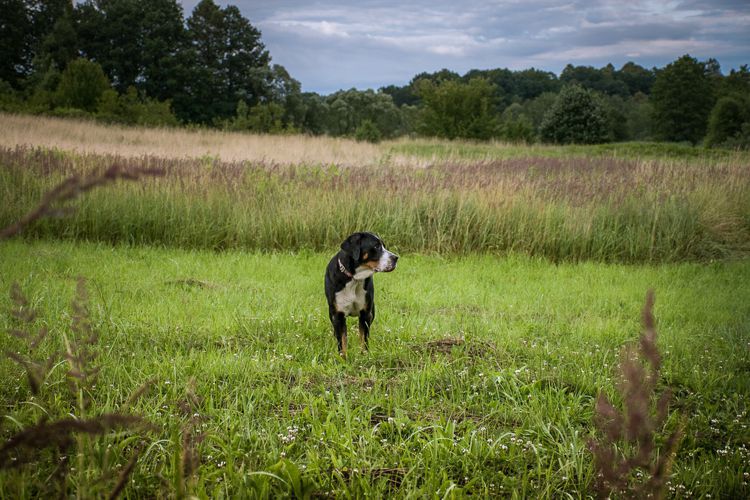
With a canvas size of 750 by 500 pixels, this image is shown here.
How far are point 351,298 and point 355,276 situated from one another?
196 millimetres

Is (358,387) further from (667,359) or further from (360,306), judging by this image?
(667,359)

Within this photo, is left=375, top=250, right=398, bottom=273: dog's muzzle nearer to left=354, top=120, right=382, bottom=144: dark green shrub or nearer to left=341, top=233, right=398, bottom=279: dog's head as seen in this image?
left=341, top=233, right=398, bottom=279: dog's head

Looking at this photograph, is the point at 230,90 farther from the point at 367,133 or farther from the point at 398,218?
the point at 398,218

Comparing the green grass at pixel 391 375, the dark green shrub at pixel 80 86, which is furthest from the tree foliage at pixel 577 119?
Result: the green grass at pixel 391 375

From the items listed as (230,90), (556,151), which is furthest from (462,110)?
(230,90)

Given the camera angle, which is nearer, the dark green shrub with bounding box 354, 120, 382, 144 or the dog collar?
the dog collar

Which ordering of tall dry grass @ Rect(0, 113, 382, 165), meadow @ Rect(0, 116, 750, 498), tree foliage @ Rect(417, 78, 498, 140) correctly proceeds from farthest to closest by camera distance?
tree foliage @ Rect(417, 78, 498, 140), tall dry grass @ Rect(0, 113, 382, 165), meadow @ Rect(0, 116, 750, 498)

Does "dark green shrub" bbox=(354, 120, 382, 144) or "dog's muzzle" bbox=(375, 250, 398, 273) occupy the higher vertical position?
"dark green shrub" bbox=(354, 120, 382, 144)

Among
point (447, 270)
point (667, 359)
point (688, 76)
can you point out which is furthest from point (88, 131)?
point (688, 76)

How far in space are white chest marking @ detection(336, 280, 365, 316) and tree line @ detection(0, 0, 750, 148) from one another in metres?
28.8

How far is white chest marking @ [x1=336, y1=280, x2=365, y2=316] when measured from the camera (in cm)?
463

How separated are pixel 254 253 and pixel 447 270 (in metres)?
3.19

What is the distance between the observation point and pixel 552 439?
326cm

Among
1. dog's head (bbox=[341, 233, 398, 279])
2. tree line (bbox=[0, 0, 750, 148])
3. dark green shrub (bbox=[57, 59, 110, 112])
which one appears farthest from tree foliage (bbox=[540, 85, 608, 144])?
dog's head (bbox=[341, 233, 398, 279])
